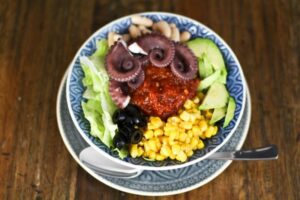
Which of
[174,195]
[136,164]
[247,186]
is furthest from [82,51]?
[247,186]

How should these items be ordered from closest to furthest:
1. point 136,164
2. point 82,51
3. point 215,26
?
point 136,164, point 82,51, point 215,26

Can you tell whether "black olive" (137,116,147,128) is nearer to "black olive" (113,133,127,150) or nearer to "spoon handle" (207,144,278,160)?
"black olive" (113,133,127,150)

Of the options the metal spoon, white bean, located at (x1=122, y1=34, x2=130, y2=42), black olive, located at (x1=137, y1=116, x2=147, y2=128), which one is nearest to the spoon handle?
the metal spoon

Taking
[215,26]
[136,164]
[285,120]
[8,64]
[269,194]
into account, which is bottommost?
[269,194]

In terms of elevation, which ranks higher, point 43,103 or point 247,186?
point 43,103

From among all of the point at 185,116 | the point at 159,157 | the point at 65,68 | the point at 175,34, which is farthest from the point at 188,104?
the point at 65,68

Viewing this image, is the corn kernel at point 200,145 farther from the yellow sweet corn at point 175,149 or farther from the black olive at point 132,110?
the black olive at point 132,110

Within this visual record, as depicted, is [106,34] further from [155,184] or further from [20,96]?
[155,184]
